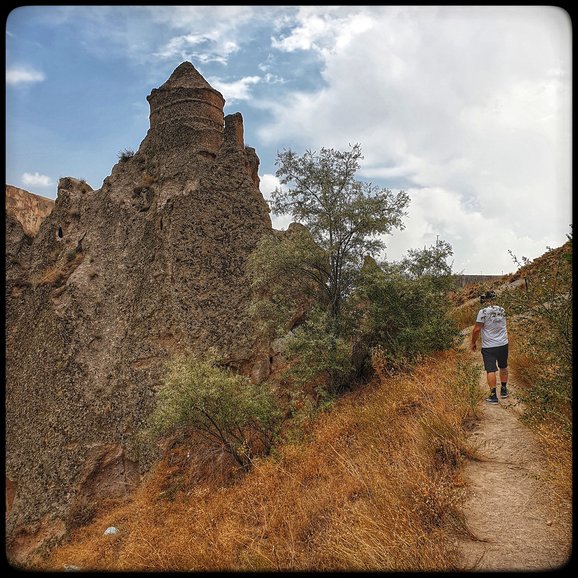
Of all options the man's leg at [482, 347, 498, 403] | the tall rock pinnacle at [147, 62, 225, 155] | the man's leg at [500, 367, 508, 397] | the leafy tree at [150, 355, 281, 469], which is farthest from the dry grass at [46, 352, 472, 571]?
the tall rock pinnacle at [147, 62, 225, 155]

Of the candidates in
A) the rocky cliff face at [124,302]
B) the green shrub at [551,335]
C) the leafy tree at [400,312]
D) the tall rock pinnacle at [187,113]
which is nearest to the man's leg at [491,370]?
the green shrub at [551,335]

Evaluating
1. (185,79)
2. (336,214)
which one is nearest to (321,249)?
(336,214)

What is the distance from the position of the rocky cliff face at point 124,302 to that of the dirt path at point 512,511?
7.86 metres

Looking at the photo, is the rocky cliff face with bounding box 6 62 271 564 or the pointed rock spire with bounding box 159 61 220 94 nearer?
the rocky cliff face with bounding box 6 62 271 564

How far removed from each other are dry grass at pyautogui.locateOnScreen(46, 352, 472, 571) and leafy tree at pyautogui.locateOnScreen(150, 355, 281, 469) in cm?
106

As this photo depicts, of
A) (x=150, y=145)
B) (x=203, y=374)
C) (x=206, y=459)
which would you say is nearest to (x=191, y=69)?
(x=150, y=145)

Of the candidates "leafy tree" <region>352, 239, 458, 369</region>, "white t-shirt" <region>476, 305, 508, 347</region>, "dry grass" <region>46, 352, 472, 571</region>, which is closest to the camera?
"dry grass" <region>46, 352, 472, 571</region>

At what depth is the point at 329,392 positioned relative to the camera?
37.0ft

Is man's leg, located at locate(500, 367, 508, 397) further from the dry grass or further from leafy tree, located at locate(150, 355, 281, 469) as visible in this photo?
leafy tree, located at locate(150, 355, 281, 469)

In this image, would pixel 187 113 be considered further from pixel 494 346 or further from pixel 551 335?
pixel 551 335

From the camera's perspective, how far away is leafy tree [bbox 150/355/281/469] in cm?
925

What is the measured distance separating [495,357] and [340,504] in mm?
4075

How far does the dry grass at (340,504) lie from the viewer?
13.4 feet

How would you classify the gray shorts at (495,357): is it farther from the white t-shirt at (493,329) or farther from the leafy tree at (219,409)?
the leafy tree at (219,409)
